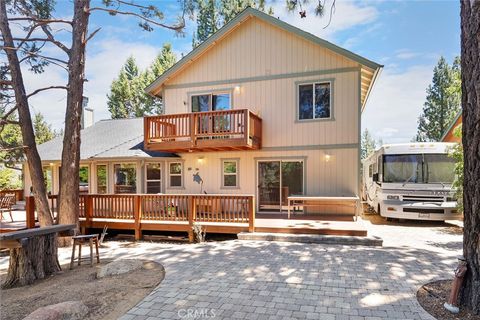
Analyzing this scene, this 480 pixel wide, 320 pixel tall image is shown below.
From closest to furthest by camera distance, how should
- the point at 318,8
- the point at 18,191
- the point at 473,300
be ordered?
the point at 473,300 → the point at 318,8 → the point at 18,191

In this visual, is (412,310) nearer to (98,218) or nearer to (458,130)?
(458,130)

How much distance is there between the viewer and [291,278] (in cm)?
491

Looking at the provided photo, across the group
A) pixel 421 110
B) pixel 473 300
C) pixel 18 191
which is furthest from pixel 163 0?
pixel 421 110

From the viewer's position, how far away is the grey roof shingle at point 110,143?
11828 millimetres

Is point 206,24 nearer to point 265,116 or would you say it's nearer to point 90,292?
point 265,116

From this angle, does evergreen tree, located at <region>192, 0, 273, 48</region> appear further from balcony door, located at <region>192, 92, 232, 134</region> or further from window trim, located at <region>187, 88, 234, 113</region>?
balcony door, located at <region>192, 92, 232, 134</region>

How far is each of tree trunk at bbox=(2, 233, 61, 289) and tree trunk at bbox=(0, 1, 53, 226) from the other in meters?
2.81

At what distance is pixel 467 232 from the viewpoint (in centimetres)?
376

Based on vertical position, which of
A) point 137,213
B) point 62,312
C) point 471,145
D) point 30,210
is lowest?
point 62,312

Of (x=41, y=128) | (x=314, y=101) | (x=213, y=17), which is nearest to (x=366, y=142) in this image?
(x=213, y=17)

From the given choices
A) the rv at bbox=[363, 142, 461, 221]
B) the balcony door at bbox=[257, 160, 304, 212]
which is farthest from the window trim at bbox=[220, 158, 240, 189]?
the rv at bbox=[363, 142, 461, 221]

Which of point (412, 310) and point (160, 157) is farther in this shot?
point (160, 157)

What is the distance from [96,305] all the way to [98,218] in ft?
20.0

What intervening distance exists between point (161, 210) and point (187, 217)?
3.24ft
